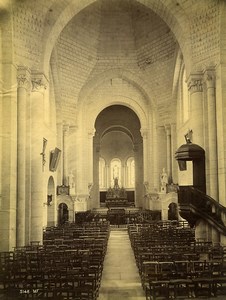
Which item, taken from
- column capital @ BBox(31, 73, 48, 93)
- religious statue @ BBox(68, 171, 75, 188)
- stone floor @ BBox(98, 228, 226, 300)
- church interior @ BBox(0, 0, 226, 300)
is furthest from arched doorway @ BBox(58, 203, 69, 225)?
column capital @ BBox(31, 73, 48, 93)

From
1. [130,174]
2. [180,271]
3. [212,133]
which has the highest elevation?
[212,133]

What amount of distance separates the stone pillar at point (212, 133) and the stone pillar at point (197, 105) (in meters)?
0.71

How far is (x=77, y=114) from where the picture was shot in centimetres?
2989

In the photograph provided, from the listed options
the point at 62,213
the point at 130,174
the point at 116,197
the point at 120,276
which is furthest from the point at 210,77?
the point at 130,174

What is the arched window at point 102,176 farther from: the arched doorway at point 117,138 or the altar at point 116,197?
the altar at point 116,197

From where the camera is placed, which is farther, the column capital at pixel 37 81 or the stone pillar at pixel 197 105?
the stone pillar at pixel 197 105

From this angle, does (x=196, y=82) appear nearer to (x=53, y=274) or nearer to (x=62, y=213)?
(x=53, y=274)

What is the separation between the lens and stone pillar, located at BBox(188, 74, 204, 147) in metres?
17.2

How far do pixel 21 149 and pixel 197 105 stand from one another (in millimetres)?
8123

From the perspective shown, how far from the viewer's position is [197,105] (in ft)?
57.3

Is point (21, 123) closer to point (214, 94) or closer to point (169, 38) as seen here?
point (214, 94)

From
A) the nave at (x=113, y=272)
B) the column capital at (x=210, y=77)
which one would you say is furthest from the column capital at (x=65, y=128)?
the column capital at (x=210, y=77)

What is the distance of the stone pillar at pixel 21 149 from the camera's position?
586 inches

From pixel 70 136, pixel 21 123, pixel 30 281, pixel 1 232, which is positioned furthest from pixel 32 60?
pixel 70 136
